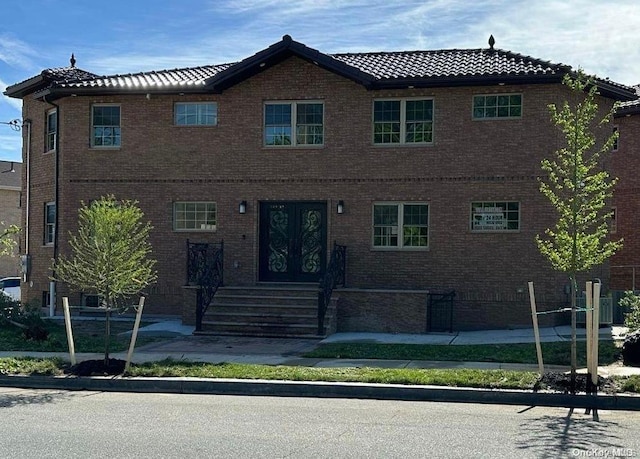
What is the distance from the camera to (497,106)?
58.3 ft

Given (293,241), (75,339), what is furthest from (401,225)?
(75,339)

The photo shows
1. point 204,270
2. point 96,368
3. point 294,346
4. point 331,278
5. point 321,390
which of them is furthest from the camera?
point 204,270

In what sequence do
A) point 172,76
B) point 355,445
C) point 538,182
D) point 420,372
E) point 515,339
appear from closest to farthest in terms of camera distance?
point 355,445 → point 420,372 → point 515,339 → point 538,182 → point 172,76

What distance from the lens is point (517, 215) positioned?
17.6 metres

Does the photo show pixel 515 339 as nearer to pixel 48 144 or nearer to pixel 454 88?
pixel 454 88

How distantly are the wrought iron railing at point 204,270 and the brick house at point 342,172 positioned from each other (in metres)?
0.26

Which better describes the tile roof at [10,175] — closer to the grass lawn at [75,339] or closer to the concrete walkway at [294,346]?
the grass lawn at [75,339]

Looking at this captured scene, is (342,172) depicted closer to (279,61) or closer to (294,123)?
(294,123)

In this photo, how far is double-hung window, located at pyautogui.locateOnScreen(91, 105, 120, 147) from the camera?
65.3 ft

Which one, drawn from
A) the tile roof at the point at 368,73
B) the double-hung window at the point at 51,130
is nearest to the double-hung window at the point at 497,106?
the tile roof at the point at 368,73

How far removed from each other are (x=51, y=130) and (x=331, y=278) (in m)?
10.1

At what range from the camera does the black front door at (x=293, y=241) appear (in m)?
18.8

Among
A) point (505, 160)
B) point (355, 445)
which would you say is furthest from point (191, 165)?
point (355, 445)

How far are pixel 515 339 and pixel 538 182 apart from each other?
4311mm
